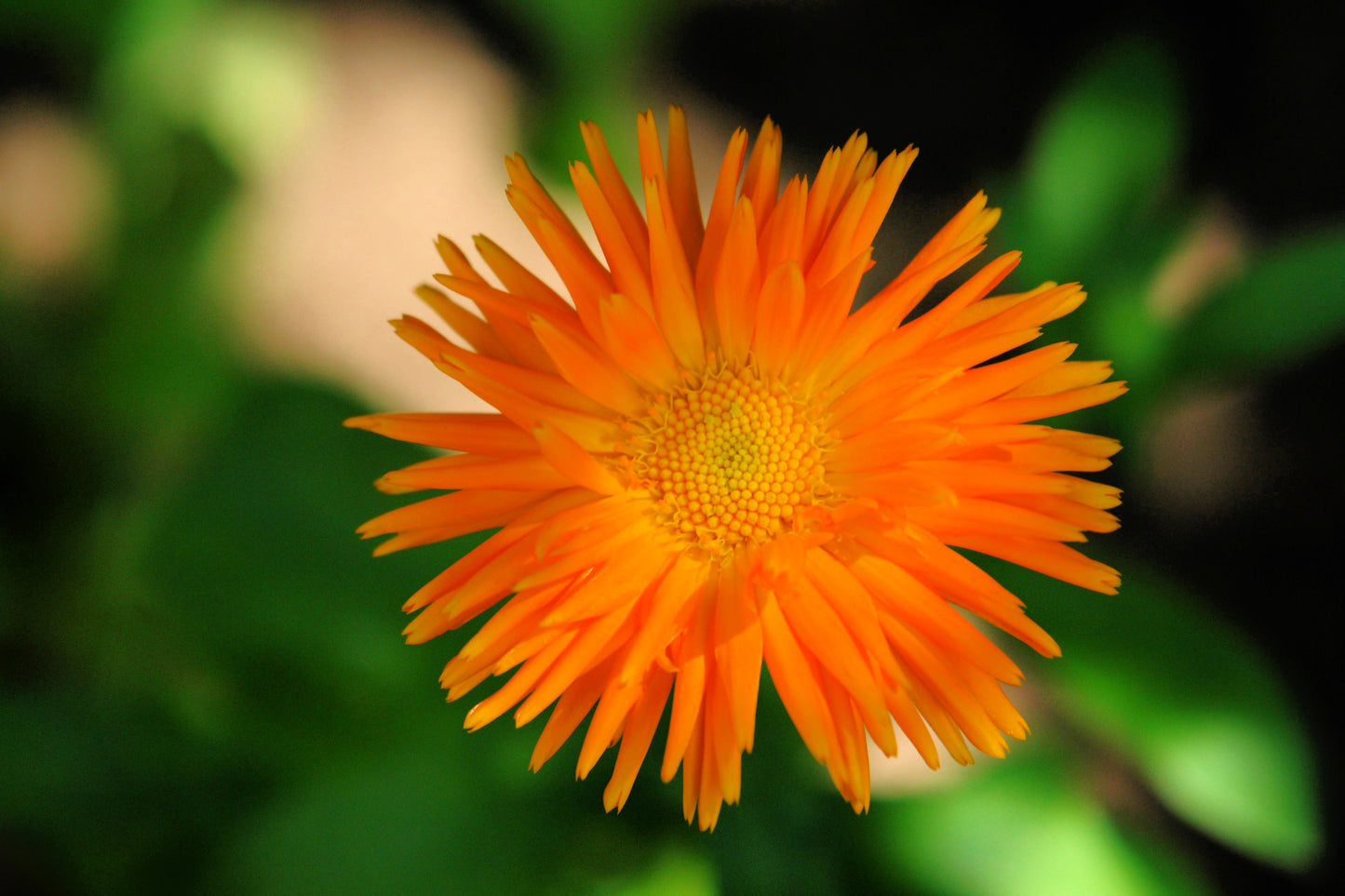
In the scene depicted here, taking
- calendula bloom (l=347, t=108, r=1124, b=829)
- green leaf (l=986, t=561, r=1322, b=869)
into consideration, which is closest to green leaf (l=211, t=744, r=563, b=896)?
calendula bloom (l=347, t=108, r=1124, b=829)

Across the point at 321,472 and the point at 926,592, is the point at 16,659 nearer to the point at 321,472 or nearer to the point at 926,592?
the point at 321,472

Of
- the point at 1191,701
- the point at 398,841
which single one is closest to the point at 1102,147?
the point at 1191,701

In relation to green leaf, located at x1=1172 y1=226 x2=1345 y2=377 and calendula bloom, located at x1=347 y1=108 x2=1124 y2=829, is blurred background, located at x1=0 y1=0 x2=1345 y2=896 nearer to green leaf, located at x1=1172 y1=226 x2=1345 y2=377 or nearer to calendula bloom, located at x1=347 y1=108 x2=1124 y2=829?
green leaf, located at x1=1172 y1=226 x2=1345 y2=377

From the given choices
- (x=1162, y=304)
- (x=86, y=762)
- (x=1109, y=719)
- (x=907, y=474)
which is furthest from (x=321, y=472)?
(x=1162, y=304)

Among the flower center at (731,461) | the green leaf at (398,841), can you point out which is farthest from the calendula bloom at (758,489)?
the green leaf at (398,841)

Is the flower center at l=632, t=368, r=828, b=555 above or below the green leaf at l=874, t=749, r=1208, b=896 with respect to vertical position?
above
